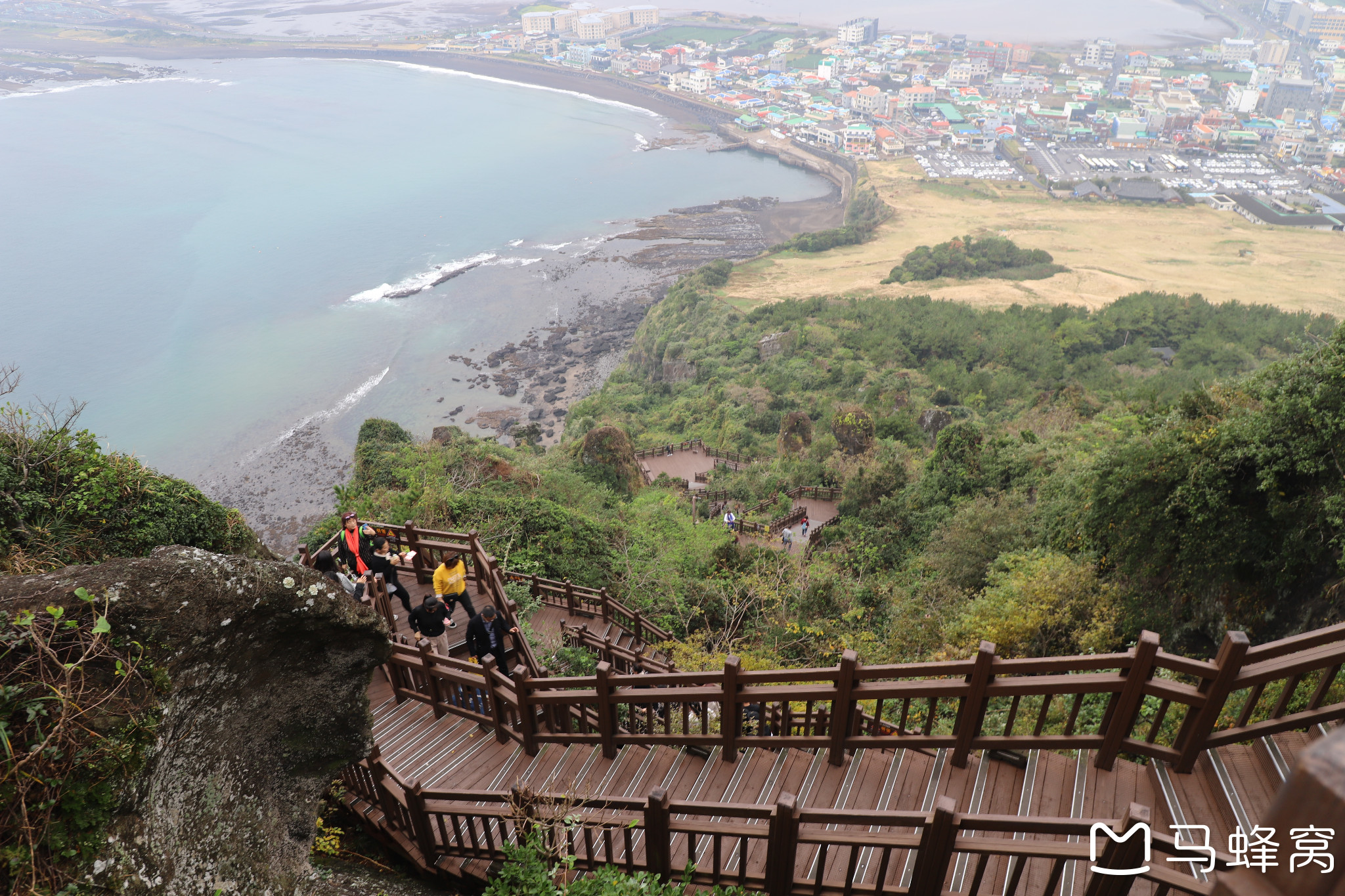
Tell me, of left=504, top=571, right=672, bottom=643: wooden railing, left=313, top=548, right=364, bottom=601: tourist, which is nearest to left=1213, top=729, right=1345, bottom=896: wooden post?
left=313, top=548, right=364, bottom=601: tourist

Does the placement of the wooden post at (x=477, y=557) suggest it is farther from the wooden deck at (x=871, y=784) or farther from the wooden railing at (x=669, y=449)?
the wooden railing at (x=669, y=449)

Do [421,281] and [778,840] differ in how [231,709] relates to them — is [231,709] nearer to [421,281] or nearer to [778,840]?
[778,840]

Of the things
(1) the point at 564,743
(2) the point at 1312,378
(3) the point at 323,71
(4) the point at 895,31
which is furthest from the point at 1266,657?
(4) the point at 895,31

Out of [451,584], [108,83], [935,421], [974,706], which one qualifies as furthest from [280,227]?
[974,706]

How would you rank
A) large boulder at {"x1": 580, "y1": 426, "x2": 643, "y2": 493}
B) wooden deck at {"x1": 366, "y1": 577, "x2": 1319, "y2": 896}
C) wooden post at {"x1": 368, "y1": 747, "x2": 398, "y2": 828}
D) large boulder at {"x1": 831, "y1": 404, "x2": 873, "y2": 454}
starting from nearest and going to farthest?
wooden deck at {"x1": 366, "y1": 577, "x2": 1319, "y2": 896}
wooden post at {"x1": 368, "y1": 747, "x2": 398, "y2": 828}
large boulder at {"x1": 580, "y1": 426, "x2": 643, "y2": 493}
large boulder at {"x1": 831, "y1": 404, "x2": 873, "y2": 454}

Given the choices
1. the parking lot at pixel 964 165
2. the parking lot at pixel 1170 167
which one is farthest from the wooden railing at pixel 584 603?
the parking lot at pixel 1170 167

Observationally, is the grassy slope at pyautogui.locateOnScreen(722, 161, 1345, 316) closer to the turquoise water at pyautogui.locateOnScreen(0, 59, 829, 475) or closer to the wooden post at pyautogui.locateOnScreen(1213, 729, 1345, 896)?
the turquoise water at pyautogui.locateOnScreen(0, 59, 829, 475)
